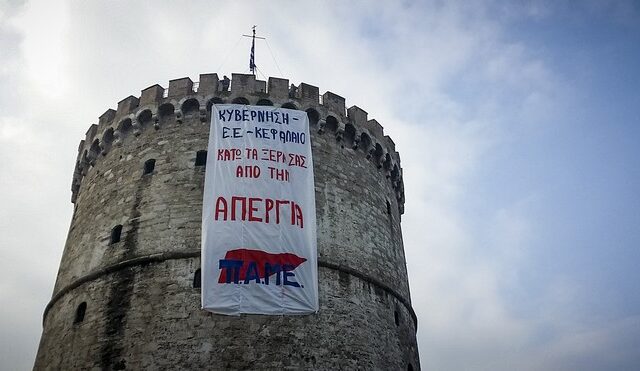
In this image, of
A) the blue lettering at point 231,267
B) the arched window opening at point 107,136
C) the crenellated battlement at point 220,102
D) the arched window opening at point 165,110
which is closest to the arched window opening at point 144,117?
the crenellated battlement at point 220,102

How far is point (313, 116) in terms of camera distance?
50.9 ft

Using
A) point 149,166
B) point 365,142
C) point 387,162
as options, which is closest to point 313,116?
point 365,142

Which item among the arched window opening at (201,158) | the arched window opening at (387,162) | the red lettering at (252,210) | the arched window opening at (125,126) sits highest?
the arched window opening at (125,126)

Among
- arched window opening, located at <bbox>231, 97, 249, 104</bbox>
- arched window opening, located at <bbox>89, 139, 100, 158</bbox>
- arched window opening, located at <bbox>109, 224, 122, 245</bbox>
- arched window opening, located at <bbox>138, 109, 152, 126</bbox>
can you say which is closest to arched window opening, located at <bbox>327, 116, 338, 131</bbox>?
arched window opening, located at <bbox>231, 97, 249, 104</bbox>

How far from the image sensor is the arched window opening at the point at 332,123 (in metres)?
15.6

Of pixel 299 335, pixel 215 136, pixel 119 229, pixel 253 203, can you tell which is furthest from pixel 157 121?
pixel 299 335

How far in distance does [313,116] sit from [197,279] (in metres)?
5.74

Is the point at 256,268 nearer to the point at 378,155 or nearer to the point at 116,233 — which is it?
the point at 116,233

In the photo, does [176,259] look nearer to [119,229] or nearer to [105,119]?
[119,229]

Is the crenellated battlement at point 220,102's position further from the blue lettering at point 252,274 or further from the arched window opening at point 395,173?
the blue lettering at point 252,274

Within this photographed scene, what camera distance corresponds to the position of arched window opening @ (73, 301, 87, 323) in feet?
42.4

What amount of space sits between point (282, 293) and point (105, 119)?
330 inches

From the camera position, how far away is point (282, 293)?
11945mm

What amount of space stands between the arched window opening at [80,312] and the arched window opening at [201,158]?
4283mm
